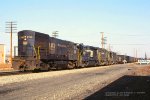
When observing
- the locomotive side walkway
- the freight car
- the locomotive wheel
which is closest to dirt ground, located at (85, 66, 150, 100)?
the locomotive side walkway

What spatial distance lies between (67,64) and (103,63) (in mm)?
31918

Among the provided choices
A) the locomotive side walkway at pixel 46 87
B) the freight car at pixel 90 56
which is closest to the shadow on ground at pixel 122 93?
the locomotive side walkway at pixel 46 87

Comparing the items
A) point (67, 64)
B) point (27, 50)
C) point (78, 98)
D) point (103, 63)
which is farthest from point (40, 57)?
point (103, 63)

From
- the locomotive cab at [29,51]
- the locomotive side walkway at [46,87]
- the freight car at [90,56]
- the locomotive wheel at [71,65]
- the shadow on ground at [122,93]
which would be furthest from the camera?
the freight car at [90,56]

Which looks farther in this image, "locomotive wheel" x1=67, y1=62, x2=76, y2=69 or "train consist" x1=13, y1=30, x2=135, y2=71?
"locomotive wheel" x1=67, y1=62, x2=76, y2=69

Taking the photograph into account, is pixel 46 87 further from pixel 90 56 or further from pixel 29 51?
pixel 90 56

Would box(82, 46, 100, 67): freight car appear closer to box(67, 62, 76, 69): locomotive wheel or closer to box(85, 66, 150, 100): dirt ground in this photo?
box(67, 62, 76, 69): locomotive wheel

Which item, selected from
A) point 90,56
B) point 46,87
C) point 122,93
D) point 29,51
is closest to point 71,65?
point 90,56

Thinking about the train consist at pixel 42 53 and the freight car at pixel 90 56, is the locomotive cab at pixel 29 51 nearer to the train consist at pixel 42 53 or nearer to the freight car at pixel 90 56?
the train consist at pixel 42 53

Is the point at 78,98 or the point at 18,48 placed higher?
the point at 18,48

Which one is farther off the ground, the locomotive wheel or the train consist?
the train consist

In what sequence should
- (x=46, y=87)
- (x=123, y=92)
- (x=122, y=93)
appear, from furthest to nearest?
(x=46, y=87)
(x=123, y=92)
(x=122, y=93)

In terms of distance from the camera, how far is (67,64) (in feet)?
153

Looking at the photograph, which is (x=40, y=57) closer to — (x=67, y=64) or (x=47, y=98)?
(x=67, y=64)
